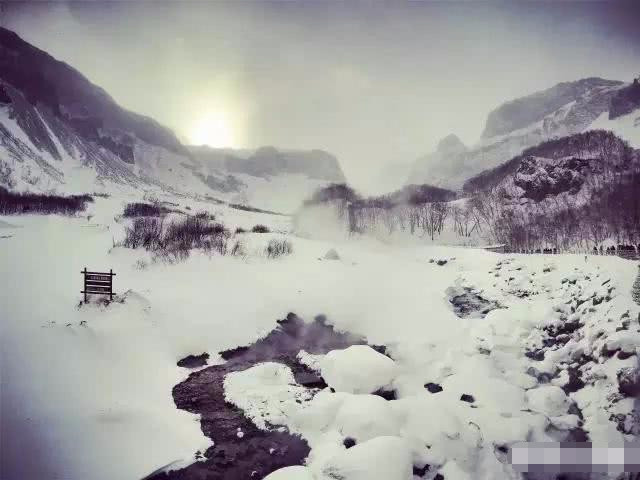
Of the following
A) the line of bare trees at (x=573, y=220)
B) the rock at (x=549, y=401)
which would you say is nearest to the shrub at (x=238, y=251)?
the rock at (x=549, y=401)

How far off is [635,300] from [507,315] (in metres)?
5.93

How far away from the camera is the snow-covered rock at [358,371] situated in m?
14.7

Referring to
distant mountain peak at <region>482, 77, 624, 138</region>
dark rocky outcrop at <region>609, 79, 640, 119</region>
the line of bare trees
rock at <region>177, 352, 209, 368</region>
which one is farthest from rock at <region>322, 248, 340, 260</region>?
distant mountain peak at <region>482, 77, 624, 138</region>

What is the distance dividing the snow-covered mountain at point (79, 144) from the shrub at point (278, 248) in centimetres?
5513

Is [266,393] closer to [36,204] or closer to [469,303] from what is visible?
[469,303]

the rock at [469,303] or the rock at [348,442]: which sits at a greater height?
the rock at [469,303]

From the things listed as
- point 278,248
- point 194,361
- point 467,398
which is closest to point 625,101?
point 278,248

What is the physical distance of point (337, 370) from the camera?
1547 centimetres

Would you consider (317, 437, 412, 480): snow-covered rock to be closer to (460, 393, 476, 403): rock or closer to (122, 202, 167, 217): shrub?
(460, 393, 476, 403): rock

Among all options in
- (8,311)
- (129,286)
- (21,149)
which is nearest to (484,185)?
(129,286)

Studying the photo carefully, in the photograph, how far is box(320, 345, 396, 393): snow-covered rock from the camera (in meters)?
14.7

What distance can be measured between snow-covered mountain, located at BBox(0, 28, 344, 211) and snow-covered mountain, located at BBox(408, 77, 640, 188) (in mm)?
67812

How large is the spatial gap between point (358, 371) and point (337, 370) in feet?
3.18

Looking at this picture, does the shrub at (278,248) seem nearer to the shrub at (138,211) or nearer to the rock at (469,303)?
the rock at (469,303)
